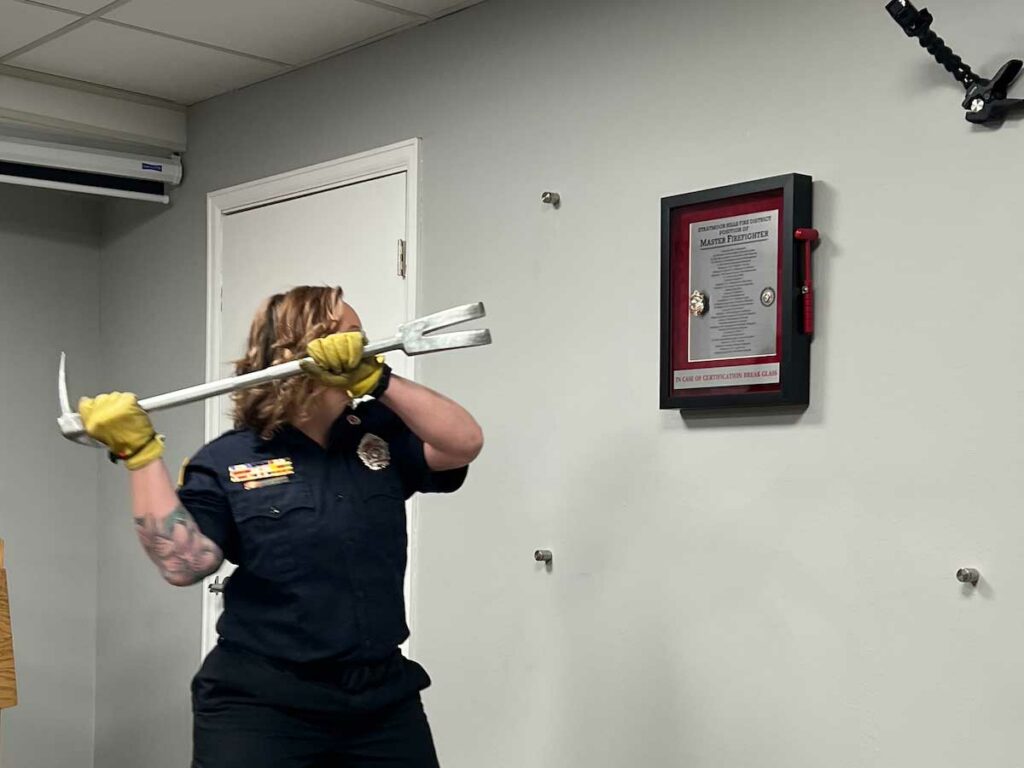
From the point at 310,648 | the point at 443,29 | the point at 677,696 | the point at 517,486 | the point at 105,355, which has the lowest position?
the point at 677,696

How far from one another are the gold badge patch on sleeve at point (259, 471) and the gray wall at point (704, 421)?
82cm

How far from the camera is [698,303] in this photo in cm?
247

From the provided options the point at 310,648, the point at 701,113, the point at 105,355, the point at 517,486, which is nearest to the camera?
the point at 310,648

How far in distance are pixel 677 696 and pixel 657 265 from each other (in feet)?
2.83

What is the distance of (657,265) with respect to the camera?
102 inches

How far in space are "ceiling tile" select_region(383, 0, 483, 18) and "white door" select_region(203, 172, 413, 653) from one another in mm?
405

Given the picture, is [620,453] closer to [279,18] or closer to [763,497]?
[763,497]

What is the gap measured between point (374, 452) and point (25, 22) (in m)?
1.82

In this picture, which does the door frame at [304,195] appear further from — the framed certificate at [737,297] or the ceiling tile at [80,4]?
the framed certificate at [737,297]

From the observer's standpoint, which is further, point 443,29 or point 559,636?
point 443,29

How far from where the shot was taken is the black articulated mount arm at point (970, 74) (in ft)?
6.61

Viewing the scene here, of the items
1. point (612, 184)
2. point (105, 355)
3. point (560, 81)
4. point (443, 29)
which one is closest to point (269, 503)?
point (612, 184)

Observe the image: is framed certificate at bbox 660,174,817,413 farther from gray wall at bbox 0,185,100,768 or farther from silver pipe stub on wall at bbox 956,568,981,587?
gray wall at bbox 0,185,100,768

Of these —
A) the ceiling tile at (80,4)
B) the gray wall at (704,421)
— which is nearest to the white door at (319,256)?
the gray wall at (704,421)
